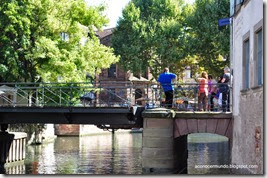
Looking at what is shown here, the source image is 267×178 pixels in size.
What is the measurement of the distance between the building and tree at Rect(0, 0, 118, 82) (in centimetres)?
1519

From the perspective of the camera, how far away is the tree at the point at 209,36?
170 ft

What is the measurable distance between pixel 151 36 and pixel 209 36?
701 centimetres

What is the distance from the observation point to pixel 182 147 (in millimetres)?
25250

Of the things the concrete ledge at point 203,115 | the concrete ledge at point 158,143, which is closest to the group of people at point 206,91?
the concrete ledge at point 203,115

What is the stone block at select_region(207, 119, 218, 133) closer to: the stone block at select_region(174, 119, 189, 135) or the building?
the stone block at select_region(174, 119, 189, 135)

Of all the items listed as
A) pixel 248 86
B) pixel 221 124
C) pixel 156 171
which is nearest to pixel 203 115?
pixel 221 124

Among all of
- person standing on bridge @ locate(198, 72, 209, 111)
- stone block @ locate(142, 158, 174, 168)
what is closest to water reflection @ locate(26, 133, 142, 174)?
stone block @ locate(142, 158, 174, 168)

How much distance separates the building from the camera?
1653 cm

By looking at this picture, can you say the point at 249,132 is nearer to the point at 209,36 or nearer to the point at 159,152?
the point at 159,152

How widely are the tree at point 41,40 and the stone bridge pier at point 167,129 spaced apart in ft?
46.6

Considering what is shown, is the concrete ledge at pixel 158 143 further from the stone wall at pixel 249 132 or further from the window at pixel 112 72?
the window at pixel 112 72

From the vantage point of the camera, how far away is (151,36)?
193 ft

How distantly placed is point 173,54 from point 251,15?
39.2 metres

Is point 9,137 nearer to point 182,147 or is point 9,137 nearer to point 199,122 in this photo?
point 182,147
